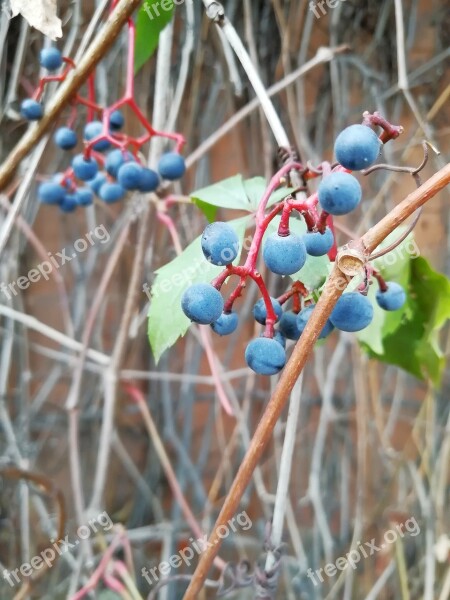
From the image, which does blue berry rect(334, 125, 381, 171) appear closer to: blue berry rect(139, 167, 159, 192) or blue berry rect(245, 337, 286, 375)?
blue berry rect(245, 337, 286, 375)

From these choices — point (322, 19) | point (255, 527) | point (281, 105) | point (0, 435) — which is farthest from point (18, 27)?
point (255, 527)

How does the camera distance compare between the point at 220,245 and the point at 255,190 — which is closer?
the point at 220,245

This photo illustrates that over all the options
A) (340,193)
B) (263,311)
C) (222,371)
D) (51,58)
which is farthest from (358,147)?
(222,371)

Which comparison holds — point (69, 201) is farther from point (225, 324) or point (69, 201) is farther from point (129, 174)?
point (225, 324)

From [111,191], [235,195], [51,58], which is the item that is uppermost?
[51,58]

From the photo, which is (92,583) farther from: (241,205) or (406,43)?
(406,43)

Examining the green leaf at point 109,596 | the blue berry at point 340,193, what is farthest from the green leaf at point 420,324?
the green leaf at point 109,596
